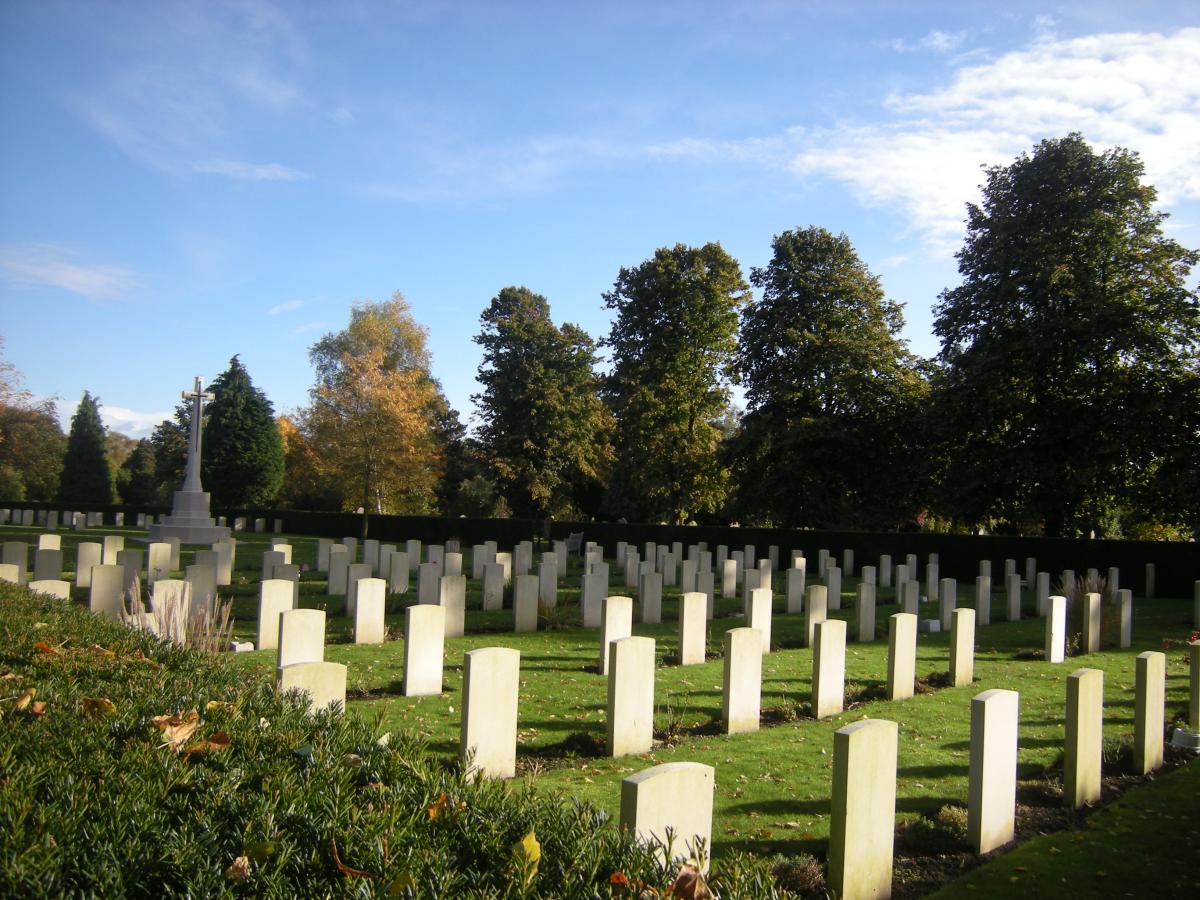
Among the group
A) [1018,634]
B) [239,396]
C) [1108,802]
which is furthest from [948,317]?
[239,396]

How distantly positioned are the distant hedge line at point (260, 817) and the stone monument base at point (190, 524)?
27835mm

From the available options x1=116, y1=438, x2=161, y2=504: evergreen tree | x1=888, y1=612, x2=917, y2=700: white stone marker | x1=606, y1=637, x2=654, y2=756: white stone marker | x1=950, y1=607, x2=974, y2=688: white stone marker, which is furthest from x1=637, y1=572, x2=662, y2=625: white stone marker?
x1=116, y1=438, x2=161, y2=504: evergreen tree

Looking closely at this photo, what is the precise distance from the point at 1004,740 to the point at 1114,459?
73.5 feet

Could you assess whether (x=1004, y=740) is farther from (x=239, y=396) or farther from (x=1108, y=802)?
(x=239, y=396)

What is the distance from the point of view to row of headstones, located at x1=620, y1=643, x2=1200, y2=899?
390 cm

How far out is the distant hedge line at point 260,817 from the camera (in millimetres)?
2535

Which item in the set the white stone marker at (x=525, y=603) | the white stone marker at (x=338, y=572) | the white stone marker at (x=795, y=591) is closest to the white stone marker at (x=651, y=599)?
the white stone marker at (x=525, y=603)

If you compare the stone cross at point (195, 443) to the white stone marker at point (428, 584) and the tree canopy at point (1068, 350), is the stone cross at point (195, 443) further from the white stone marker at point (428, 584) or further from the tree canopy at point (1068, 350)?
the tree canopy at point (1068, 350)

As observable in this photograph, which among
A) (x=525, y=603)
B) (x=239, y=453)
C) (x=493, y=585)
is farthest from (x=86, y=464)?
(x=525, y=603)

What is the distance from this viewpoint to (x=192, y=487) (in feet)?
105

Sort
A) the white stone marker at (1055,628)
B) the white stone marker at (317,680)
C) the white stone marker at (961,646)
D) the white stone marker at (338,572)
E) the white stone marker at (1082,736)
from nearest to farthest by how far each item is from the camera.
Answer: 1. the white stone marker at (317,680)
2. the white stone marker at (1082,736)
3. the white stone marker at (961,646)
4. the white stone marker at (1055,628)
5. the white stone marker at (338,572)

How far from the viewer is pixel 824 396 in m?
32.8

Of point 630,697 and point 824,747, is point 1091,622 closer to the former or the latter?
point 824,747

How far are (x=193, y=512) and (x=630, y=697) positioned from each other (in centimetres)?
2814
